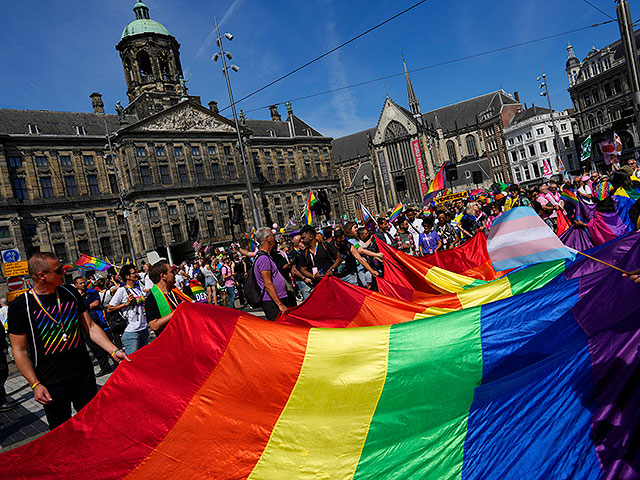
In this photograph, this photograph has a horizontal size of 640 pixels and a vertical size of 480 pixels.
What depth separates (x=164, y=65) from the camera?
55781 millimetres

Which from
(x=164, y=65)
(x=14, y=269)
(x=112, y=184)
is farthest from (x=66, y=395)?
(x=164, y=65)

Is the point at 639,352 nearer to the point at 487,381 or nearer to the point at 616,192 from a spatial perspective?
the point at 487,381

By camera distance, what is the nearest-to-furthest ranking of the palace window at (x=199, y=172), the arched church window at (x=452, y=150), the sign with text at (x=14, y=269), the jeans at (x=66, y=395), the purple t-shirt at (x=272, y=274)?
the jeans at (x=66, y=395)
the purple t-shirt at (x=272, y=274)
the sign with text at (x=14, y=269)
the palace window at (x=199, y=172)
the arched church window at (x=452, y=150)

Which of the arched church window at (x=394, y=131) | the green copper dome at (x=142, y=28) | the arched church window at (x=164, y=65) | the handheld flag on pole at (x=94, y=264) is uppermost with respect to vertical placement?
the green copper dome at (x=142, y=28)

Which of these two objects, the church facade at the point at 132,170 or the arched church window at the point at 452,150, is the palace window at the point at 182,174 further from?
the arched church window at the point at 452,150

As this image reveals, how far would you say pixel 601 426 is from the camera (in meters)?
2.44

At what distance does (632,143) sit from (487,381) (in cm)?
6393

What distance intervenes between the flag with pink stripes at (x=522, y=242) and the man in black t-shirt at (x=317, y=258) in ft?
8.74

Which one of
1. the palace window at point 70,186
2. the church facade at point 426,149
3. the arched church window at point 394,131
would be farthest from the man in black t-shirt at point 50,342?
the arched church window at point 394,131

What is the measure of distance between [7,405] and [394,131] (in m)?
83.2

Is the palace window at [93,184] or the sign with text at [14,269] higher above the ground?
the palace window at [93,184]

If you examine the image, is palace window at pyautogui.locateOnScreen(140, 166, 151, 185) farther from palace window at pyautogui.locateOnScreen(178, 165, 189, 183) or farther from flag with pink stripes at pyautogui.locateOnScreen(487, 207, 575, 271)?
flag with pink stripes at pyautogui.locateOnScreen(487, 207, 575, 271)

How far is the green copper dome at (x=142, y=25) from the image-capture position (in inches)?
2117

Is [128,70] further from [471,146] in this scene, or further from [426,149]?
[471,146]
